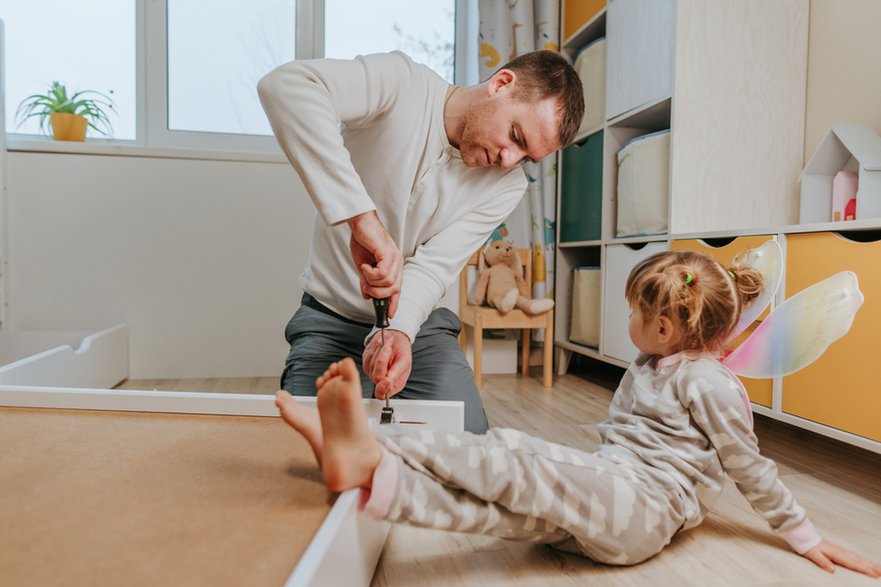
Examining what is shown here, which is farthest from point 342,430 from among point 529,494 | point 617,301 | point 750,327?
point 617,301

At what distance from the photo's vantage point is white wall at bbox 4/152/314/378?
2.13 meters

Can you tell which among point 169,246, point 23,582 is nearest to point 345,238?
point 23,582

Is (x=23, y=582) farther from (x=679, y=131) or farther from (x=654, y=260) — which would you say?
(x=679, y=131)

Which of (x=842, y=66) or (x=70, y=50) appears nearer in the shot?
(x=842, y=66)

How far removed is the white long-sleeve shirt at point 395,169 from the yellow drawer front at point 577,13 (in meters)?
1.28

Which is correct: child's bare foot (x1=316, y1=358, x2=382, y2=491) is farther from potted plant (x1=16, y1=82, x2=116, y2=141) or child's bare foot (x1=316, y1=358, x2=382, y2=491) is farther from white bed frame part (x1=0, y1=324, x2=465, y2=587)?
potted plant (x1=16, y1=82, x2=116, y2=141)

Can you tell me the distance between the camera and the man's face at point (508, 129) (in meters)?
1.09

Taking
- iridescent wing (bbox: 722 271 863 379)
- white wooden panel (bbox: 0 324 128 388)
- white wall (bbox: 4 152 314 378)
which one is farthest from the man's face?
white wall (bbox: 4 152 314 378)

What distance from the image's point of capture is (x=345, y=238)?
4.14ft

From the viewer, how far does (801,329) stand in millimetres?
944

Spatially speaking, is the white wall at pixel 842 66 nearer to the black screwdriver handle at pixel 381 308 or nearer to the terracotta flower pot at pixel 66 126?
the black screwdriver handle at pixel 381 308

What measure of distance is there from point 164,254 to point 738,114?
1962 mm

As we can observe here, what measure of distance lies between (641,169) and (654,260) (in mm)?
1123

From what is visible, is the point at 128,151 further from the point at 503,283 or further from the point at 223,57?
the point at 503,283
